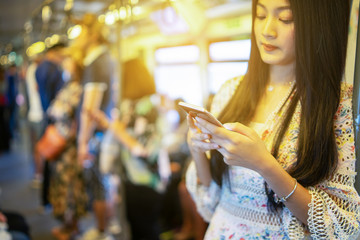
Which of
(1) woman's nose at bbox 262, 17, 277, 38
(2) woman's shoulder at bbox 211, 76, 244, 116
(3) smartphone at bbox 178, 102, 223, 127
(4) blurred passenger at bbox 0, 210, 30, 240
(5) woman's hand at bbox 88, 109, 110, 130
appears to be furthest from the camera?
(5) woman's hand at bbox 88, 109, 110, 130

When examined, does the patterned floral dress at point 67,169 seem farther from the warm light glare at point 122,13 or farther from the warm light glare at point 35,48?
the warm light glare at point 35,48

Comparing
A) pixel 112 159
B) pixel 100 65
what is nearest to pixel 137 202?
pixel 112 159

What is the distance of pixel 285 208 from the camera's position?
3.25 ft

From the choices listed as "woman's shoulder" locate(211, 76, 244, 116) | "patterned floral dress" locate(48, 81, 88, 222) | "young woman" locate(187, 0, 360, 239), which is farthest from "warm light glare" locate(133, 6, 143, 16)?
"young woman" locate(187, 0, 360, 239)

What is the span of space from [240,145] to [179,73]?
2.25 meters

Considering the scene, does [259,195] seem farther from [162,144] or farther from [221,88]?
[162,144]

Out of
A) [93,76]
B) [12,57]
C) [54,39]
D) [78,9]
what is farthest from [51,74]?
[12,57]

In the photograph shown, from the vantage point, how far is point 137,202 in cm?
312

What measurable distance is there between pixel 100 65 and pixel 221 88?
1774mm

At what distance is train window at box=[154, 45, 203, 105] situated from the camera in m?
2.86

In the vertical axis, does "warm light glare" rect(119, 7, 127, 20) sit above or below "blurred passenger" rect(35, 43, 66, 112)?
above

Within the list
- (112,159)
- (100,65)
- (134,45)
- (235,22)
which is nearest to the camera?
(235,22)

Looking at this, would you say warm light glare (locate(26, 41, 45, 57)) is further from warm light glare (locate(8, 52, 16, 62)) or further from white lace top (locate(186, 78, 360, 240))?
white lace top (locate(186, 78, 360, 240))

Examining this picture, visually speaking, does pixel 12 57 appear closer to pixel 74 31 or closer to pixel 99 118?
pixel 74 31
